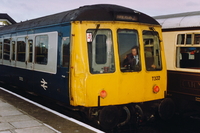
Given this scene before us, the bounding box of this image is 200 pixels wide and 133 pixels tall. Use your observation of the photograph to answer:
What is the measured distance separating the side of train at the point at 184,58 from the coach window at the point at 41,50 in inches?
146

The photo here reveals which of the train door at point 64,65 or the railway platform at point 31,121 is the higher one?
the train door at point 64,65

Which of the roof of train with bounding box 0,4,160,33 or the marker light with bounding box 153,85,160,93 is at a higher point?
the roof of train with bounding box 0,4,160,33

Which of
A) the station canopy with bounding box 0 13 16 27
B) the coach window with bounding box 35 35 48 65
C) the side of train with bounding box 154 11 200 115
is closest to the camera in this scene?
the coach window with bounding box 35 35 48 65

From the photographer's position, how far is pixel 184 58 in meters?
8.45

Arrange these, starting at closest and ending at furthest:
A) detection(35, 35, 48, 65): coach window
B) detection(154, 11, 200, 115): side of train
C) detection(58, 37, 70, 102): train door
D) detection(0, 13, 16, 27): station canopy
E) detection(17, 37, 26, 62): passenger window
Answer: detection(58, 37, 70, 102): train door → detection(35, 35, 48, 65): coach window → detection(154, 11, 200, 115): side of train → detection(17, 37, 26, 62): passenger window → detection(0, 13, 16, 27): station canopy

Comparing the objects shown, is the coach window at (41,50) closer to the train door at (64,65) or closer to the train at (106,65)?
the train at (106,65)

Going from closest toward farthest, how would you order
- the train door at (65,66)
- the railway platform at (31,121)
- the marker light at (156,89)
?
the railway platform at (31,121)
the train door at (65,66)
the marker light at (156,89)

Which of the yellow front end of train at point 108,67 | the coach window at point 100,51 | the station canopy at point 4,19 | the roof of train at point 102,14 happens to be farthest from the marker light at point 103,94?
the station canopy at point 4,19

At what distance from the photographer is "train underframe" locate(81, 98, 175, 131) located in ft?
20.9

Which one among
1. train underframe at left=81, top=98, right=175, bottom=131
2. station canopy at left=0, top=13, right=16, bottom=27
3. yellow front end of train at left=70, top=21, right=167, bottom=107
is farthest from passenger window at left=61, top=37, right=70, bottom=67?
station canopy at left=0, top=13, right=16, bottom=27

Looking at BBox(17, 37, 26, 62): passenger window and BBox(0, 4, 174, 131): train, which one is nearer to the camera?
BBox(0, 4, 174, 131): train

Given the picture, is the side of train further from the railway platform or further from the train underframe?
the railway platform

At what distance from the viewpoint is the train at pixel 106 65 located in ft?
20.9

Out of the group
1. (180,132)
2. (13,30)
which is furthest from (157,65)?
(13,30)
